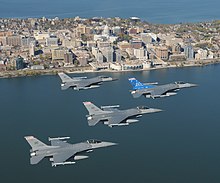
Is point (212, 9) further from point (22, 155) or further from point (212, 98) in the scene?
point (22, 155)

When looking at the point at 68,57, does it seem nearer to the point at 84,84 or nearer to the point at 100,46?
the point at 100,46

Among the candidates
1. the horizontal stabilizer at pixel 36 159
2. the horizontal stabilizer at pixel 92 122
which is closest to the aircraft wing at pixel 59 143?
the horizontal stabilizer at pixel 36 159

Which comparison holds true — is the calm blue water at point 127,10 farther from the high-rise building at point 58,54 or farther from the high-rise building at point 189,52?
the high-rise building at point 58,54

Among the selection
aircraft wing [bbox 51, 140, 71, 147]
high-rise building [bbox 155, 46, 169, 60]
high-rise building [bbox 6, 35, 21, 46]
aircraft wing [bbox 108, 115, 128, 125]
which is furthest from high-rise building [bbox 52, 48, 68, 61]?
aircraft wing [bbox 51, 140, 71, 147]

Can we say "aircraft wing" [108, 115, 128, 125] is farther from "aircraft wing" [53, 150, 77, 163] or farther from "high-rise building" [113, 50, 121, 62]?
"high-rise building" [113, 50, 121, 62]

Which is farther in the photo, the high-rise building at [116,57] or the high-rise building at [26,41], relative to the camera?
the high-rise building at [26,41]

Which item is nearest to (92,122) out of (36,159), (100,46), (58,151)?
(58,151)
